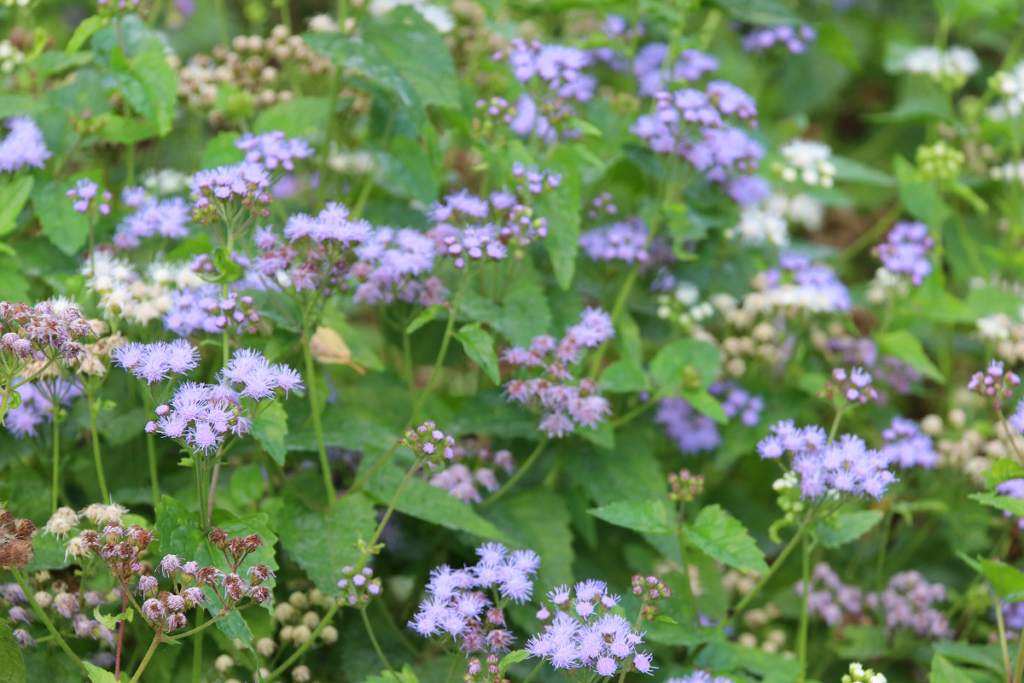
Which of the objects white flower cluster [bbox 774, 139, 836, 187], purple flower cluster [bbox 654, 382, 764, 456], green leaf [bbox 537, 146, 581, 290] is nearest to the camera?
green leaf [bbox 537, 146, 581, 290]

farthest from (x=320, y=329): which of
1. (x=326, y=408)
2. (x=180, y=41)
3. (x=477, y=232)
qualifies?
(x=180, y=41)

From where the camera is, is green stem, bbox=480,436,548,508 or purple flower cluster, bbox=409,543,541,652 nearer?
purple flower cluster, bbox=409,543,541,652

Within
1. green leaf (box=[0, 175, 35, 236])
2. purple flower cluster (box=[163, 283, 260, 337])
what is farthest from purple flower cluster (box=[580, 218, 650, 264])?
green leaf (box=[0, 175, 35, 236])

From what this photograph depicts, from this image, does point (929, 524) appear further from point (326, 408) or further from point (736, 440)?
point (326, 408)

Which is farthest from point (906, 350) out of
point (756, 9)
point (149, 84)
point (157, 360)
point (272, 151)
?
point (149, 84)

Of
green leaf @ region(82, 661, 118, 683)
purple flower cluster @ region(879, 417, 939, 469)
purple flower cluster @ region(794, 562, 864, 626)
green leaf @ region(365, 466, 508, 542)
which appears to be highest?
green leaf @ region(82, 661, 118, 683)

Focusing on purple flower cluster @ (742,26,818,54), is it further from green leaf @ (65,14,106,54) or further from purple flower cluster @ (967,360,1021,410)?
green leaf @ (65,14,106,54)
